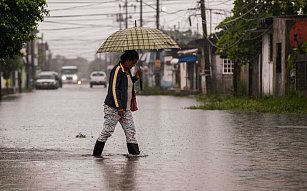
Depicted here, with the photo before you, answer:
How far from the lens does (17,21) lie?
19.6 metres

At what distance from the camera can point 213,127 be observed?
22.1 m

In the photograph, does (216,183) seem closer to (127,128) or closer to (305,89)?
(127,128)

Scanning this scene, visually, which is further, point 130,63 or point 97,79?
point 97,79

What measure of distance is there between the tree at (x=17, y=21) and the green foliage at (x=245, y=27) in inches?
909

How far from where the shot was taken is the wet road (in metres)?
10.7

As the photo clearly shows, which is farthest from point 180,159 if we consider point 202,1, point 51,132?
point 202,1

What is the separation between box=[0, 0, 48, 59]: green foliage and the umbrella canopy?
188 inches

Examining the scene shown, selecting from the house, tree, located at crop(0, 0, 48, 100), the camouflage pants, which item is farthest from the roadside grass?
the camouflage pants

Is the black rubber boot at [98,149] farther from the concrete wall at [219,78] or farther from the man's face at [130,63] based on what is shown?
the concrete wall at [219,78]

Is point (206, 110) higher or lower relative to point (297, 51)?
lower

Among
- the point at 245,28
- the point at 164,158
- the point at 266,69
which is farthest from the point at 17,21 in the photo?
the point at 245,28

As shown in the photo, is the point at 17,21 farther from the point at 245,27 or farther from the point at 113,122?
the point at 245,27

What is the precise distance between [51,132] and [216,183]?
10476mm

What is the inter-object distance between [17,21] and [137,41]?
5.76m
